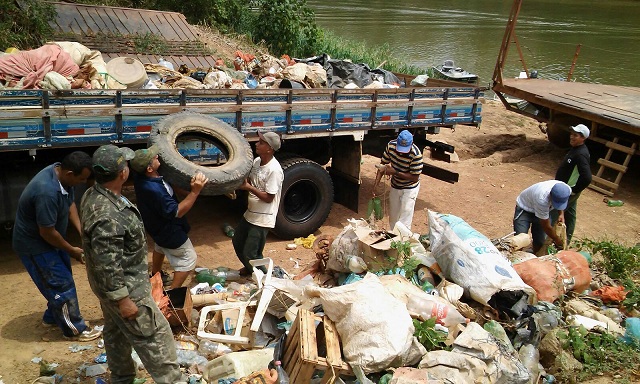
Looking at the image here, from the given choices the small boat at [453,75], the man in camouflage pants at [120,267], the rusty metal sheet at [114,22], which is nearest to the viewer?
the man in camouflage pants at [120,267]

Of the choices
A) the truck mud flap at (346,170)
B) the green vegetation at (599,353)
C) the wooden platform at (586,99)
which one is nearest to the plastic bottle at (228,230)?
the truck mud flap at (346,170)

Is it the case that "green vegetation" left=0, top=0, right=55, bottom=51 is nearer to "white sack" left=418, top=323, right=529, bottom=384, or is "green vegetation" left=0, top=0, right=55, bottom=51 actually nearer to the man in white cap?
the man in white cap

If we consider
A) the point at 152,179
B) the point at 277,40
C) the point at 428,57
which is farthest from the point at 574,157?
the point at 428,57

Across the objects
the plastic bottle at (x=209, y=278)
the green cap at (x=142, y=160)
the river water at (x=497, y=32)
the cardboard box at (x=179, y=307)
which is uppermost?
the green cap at (x=142, y=160)

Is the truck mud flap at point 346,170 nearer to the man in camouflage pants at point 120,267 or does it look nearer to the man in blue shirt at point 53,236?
the man in blue shirt at point 53,236

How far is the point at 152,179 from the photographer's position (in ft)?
13.9

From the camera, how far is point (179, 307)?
175 inches

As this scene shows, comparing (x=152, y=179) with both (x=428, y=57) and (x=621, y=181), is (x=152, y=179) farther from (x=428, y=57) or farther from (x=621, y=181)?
(x=428, y=57)

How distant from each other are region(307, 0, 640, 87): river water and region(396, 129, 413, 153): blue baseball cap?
1310 centimetres

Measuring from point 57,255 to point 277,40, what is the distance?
37.7ft

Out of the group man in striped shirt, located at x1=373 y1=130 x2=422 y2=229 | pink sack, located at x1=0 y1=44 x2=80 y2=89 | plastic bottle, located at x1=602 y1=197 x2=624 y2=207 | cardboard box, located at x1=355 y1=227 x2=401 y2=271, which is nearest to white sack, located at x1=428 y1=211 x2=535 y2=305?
cardboard box, located at x1=355 y1=227 x2=401 y2=271

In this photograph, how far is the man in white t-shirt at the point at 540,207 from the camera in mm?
5551

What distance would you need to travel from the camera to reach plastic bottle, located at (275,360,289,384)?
137 inches

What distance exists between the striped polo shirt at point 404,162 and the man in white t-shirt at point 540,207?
1148 mm
